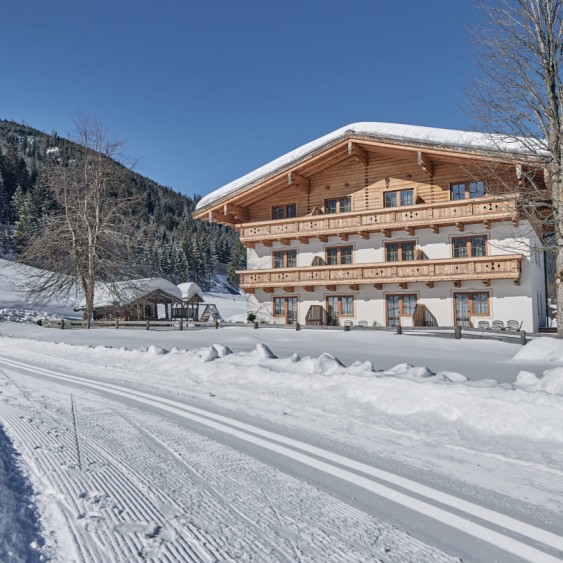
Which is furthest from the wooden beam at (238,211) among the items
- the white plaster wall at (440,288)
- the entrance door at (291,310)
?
the entrance door at (291,310)

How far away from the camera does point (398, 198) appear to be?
25531mm

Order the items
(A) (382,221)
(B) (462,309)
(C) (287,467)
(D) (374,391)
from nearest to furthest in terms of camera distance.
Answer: (C) (287,467), (D) (374,391), (B) (462,309), (A) (382,221)

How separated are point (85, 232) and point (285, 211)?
11.9 m

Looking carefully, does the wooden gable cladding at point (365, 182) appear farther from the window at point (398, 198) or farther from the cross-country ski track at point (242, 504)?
the cross-country ski track at point (242, 504)

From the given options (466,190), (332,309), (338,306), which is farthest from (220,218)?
(466,190)

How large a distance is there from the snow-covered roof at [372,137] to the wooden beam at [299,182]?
0.74m

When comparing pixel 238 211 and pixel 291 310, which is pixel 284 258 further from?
pixel 238 211

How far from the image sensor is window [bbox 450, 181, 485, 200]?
23.7 meters

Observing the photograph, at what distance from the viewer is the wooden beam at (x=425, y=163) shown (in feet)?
75.4

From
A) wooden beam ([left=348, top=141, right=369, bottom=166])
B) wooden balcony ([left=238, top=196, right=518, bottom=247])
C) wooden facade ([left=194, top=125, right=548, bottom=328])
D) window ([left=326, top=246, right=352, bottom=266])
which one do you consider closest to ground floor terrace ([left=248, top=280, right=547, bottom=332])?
wooden facade ([left=194, top=125, right=548, bottom=328])

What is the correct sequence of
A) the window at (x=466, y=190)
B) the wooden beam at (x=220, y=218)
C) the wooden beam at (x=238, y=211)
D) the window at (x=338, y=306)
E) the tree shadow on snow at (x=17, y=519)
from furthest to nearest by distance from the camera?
the wooden beam at (x=220, y=218)
the wooden beam at (x=238, y=211)
the window at (x=338, y=306)
the window at (x=466, y=190)
the tree shadow on snow at (x=17, y=519)

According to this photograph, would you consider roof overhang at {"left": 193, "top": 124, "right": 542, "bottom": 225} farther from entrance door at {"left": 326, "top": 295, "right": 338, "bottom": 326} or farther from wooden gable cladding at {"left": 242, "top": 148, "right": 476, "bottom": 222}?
entrance door at {"left": 326, "top": 295, "right": 338, "bottom": 326}

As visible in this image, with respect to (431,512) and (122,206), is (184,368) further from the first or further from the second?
(122,206)

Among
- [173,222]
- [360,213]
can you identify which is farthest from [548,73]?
[173,222]
